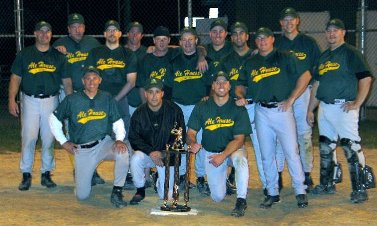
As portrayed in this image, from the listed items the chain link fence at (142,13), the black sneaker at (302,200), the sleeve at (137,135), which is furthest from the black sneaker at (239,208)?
the chain link fence at (142,13)

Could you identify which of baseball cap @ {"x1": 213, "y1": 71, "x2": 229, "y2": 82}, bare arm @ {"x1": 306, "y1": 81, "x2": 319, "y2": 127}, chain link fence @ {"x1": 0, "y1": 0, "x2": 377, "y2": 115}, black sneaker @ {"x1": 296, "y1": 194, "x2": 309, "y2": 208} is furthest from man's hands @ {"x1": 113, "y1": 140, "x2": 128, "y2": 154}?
chain link fence @ {"x1": 0, "y1": 0, "x2": 377, "y2": 115}

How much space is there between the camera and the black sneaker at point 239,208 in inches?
289

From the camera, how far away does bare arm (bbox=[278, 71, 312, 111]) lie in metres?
7.64

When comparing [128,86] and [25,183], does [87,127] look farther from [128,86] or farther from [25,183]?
[25,183]

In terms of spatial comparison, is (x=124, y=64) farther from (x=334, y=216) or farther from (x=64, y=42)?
(x=334, y=216)

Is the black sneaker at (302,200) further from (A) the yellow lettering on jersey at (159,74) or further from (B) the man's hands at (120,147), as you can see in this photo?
(A) the yellow lettering on jersey at (159,74)

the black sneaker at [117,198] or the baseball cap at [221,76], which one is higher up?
the baseball cap at [221,76]

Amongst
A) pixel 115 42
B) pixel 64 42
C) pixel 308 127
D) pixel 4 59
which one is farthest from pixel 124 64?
pixel 4 59

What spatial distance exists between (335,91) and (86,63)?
10.2 feet

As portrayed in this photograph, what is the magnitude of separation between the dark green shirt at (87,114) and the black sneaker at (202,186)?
51.5 inches

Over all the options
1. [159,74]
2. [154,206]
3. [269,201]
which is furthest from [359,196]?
[159,74]

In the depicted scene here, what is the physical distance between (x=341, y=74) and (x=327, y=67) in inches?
7.2

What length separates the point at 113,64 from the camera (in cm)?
880

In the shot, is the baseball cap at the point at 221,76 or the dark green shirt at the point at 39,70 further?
the dark green shirt at the point at 39,70
